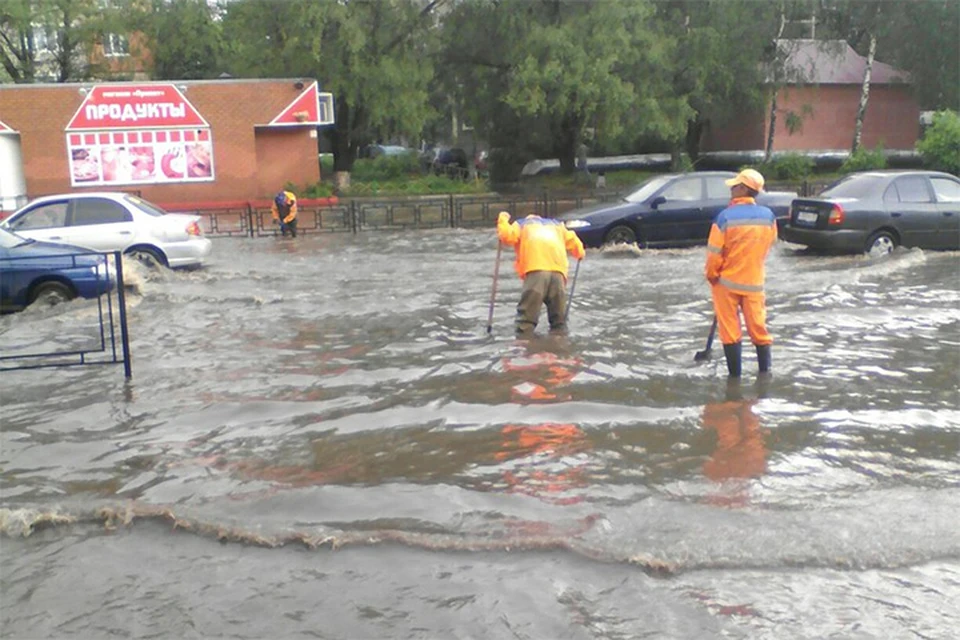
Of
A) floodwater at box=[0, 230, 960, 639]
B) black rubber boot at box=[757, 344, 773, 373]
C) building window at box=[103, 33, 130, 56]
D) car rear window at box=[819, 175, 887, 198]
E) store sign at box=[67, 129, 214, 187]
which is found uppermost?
building window at box=[103, 33, 130, 56]

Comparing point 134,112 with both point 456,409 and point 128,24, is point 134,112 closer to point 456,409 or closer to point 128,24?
point 128,24

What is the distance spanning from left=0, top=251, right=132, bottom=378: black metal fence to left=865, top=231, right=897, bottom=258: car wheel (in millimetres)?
11443

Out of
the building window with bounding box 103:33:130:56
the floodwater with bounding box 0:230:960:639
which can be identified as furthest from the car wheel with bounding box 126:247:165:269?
the building window with bounding box 103:33:130:56

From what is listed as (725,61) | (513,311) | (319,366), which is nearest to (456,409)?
(319,366)

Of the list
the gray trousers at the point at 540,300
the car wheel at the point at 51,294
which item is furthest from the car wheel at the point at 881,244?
the car wheel at the point at 51,294

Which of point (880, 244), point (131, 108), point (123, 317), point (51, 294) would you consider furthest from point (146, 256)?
point (131, 108)

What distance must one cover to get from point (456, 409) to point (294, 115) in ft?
83.8

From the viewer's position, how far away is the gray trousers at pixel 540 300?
32.7ft

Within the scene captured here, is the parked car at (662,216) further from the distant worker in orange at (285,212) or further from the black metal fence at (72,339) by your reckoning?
the black metal fence at (72,339)

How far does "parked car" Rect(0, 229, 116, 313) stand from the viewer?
39.5ft

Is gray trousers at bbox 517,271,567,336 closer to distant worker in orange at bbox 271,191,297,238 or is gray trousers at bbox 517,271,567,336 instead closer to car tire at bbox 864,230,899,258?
car tire at bbox 864,230,899,258

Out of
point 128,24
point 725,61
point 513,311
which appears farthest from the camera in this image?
point 128,24

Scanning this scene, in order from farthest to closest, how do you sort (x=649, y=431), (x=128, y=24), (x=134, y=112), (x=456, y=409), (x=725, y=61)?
1. (x=128, y=24)
2. (x=725, y=61)
3. (x=134, y=112)
4. (x=456, y=409)
5. (x=649, y=431)

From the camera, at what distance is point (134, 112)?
2977cm
